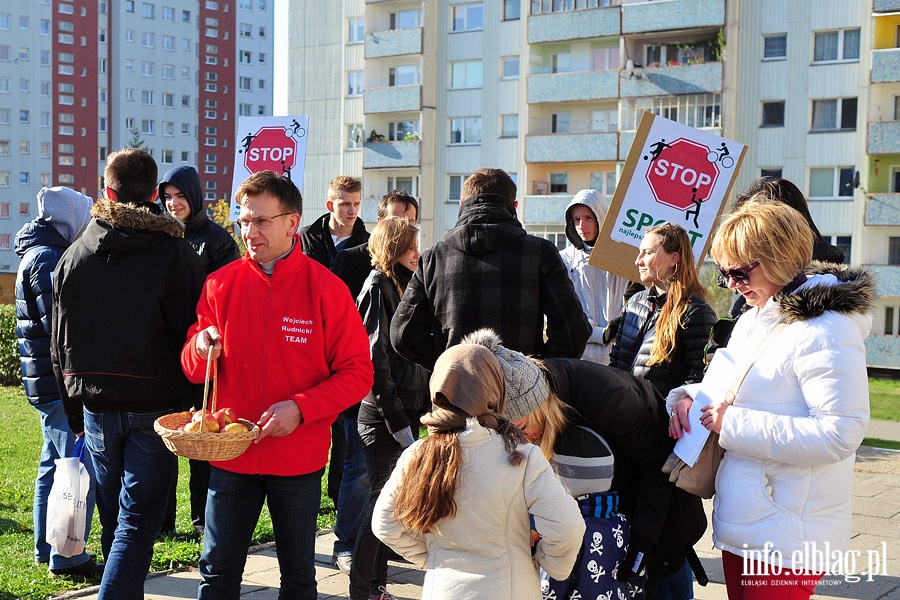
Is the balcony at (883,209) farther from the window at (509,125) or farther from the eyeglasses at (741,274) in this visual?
the eyeglasses at (741,274)

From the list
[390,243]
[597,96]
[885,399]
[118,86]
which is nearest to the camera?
[390,243]

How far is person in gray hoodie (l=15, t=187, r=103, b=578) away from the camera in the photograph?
20.4 ft

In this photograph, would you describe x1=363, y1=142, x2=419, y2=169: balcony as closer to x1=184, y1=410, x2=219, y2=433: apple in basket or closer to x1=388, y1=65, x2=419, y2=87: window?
x1=388, y1=65, x2=419, y2=87: window

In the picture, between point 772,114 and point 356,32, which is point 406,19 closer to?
point 356,32

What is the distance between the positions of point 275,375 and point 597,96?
40181 millimetres

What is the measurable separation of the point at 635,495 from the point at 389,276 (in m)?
2.50

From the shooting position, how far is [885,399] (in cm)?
2778

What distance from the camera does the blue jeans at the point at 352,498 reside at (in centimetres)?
634

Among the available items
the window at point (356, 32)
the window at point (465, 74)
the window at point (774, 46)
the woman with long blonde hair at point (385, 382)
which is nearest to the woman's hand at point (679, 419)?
the woman with long blonde hair at point (385, 382)

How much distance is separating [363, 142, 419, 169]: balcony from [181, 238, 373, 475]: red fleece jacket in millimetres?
44366

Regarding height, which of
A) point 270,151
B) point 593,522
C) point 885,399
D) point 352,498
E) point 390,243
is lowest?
point 885,399

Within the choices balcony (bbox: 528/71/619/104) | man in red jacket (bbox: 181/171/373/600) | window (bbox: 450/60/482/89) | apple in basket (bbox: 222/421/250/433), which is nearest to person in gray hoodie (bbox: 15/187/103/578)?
man in red jacket (bbox: 181/171/373/600)

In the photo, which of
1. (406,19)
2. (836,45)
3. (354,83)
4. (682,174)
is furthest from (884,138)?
(682,174)

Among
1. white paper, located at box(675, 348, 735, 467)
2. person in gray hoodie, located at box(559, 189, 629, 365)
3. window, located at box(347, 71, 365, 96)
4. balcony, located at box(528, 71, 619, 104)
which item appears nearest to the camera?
white paper, located at box(675, 348, 735, 467)
